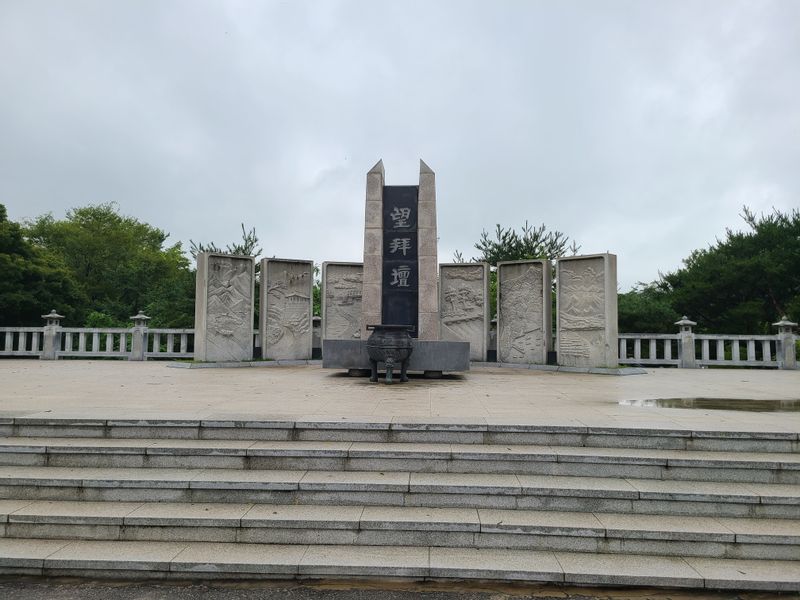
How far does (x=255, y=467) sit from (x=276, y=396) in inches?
94.5

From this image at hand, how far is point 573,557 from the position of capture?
3035 mm

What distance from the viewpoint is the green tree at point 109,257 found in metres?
26.8

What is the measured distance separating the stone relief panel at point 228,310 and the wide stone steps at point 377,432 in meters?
7.65

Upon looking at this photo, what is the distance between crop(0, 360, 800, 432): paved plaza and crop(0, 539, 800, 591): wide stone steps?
1.35 metres

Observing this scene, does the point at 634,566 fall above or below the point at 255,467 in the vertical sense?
below

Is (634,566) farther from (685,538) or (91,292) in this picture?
(91,292)

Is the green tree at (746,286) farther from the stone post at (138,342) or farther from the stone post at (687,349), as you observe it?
the stone post at (138,342)

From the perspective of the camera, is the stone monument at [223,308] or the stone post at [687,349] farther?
the stone post at [687,349]

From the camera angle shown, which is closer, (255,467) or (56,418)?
(255,467)

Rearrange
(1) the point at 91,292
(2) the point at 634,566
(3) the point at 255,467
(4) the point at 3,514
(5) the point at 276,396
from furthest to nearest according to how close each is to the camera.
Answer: (1) the point at 91,292, (5) the point at 276,396, (3) the point at 255,467, (4) the point at 3,514, (2) the point at 634,566

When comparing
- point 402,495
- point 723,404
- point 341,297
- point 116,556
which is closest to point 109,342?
point 341,297

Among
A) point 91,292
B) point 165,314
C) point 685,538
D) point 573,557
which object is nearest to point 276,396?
point 573,557

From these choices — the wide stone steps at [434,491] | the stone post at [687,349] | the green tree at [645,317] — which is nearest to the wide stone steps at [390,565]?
the wide stone steps at [434,491]

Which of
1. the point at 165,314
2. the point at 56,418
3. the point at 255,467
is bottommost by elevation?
the point at 255,467
